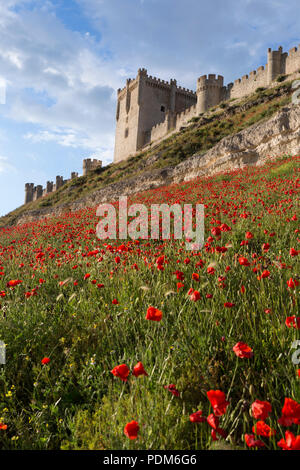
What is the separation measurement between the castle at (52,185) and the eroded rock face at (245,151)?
33.2m

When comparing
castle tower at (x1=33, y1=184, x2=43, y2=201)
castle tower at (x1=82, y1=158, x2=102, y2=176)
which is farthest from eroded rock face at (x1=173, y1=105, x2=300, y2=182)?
castle tower at (x1=33, y1=184, x2=43, y2=201)

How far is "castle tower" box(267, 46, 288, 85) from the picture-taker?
34.8 m

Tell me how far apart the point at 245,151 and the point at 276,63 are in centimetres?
2656

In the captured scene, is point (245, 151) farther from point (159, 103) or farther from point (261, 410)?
point (159, 103)

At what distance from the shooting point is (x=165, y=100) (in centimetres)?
5334

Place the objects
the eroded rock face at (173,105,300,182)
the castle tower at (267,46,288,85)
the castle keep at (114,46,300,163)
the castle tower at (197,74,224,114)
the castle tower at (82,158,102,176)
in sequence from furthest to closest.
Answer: the castle tower at (82,158,102,176) < the castle tower at (197,74,224,114) < the castle keep at (114,46,300,163) < the castle tower at (267,46,288,85) < the eroded rock face at (173,105,300,182)

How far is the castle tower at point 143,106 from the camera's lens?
50.7m

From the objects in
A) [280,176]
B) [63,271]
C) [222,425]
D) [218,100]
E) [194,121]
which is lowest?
[222,425]

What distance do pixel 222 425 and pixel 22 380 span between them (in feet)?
5.33

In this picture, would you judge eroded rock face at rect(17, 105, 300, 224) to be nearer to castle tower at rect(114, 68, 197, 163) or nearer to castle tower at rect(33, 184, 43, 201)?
castle tower at rect(114, 68, 197, 163)

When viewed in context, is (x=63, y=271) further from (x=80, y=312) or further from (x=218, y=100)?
(x=218, y=100)

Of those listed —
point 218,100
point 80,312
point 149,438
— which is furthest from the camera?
point 218,100
